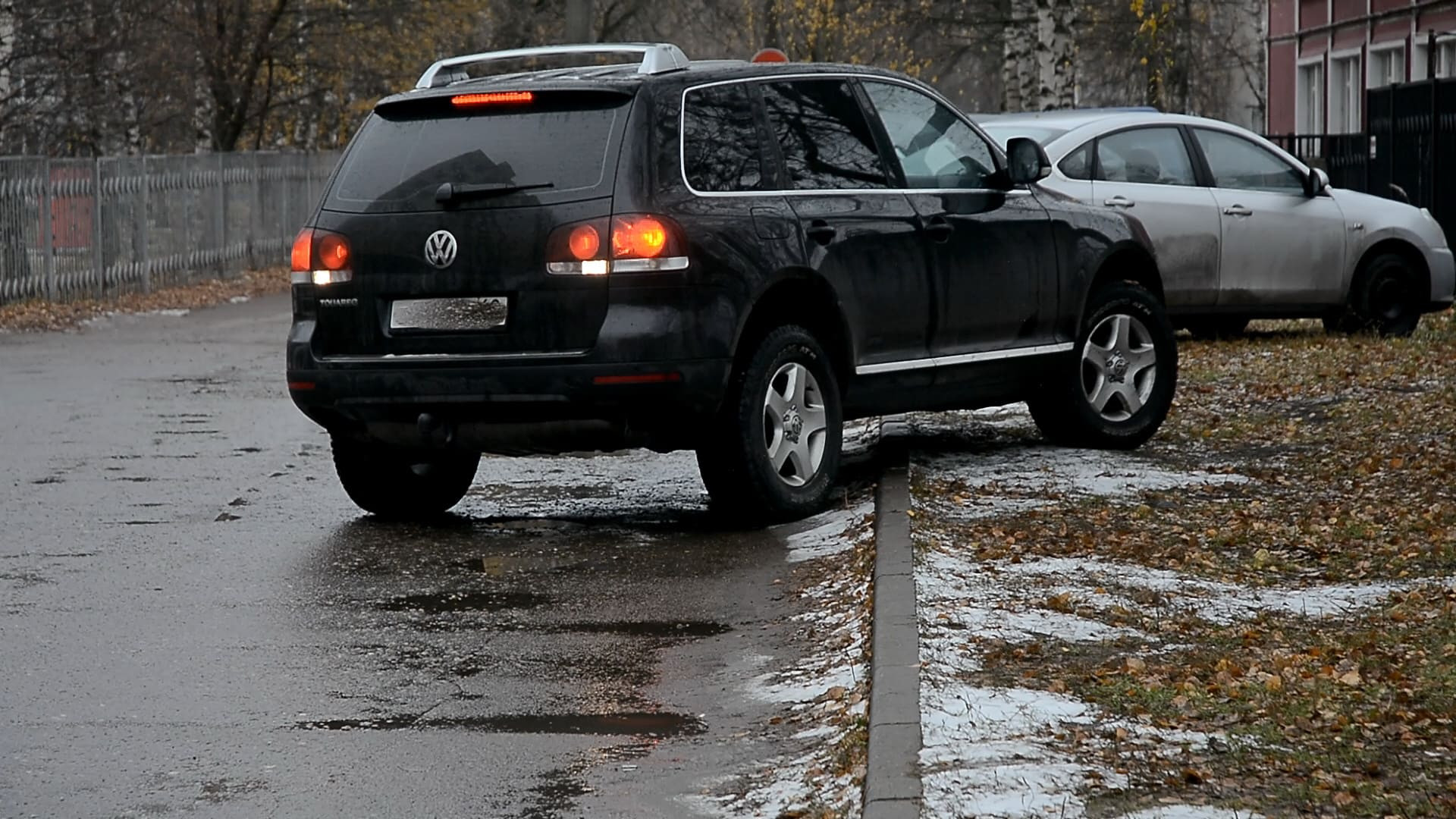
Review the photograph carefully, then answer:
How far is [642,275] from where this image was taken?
845 centimetres

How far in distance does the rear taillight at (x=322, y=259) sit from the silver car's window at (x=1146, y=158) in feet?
24.7

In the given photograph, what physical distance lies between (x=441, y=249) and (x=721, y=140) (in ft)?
3.82

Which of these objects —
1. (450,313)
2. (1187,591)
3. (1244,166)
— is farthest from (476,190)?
(1244,166)

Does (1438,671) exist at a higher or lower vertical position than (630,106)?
lower

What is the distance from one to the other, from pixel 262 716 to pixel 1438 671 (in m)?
3.01

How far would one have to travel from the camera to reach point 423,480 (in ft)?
32.2

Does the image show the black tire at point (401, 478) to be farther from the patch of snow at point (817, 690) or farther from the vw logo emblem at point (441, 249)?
the patch of snow at point (817, 690)

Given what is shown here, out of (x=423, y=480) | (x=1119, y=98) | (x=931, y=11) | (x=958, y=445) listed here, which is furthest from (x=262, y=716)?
(x=1119, y=98)

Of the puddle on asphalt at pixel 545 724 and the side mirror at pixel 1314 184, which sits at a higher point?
the side mirror at pixel 1314 184

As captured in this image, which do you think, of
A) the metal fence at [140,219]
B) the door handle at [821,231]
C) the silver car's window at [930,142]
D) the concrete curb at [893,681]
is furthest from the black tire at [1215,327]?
the metal fence at [140,219]

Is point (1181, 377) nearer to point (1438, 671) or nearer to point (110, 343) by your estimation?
point (1438, 671)

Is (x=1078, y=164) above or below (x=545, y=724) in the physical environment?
above

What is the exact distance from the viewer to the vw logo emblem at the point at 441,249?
870 centimetres

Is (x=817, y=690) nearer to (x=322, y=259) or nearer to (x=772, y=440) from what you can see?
(x=772, y=440)
